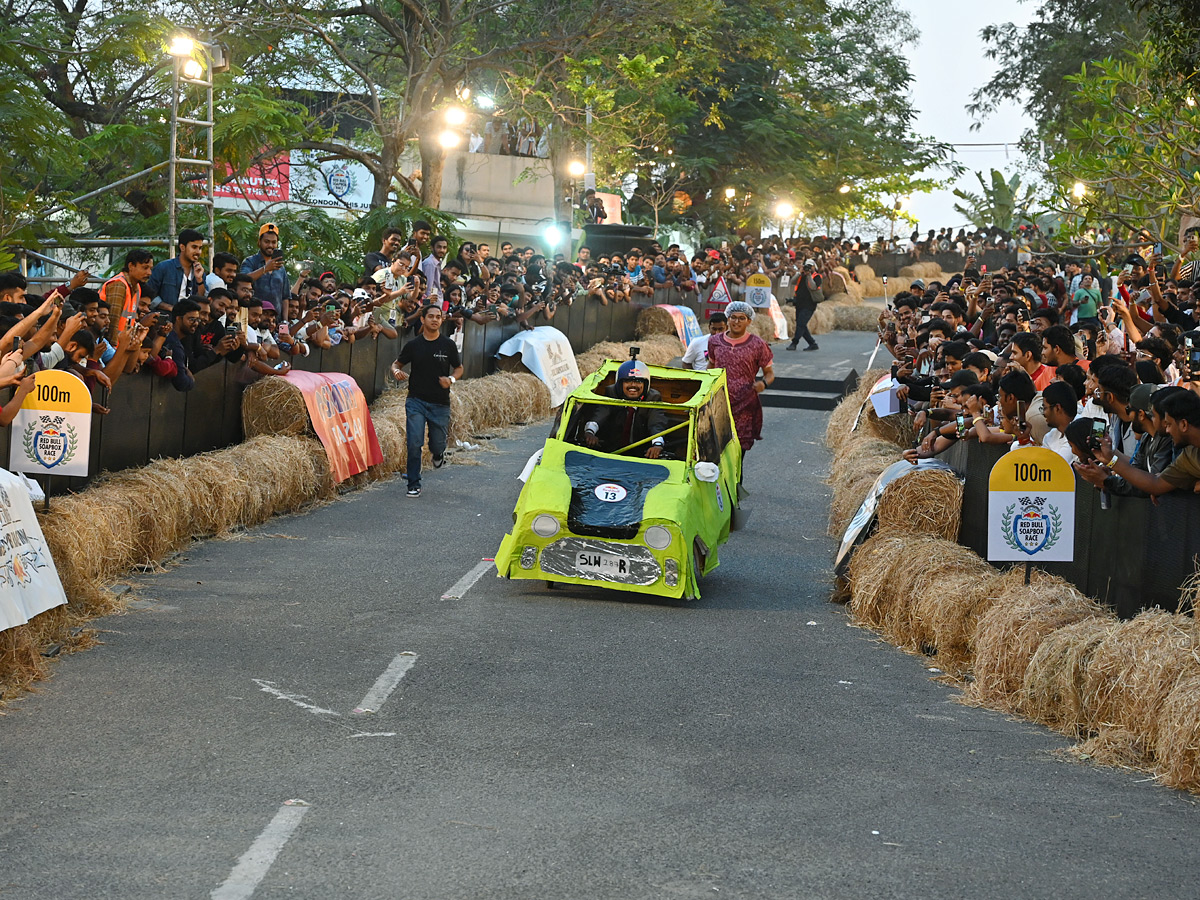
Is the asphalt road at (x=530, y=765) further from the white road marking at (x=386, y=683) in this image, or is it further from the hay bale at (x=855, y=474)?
the hay bale at (x=855, y=474)

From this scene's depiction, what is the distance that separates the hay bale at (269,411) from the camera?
15.7 m

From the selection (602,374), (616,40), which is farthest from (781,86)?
(602,374)

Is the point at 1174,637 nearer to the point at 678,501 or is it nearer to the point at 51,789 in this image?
the point at 678,501

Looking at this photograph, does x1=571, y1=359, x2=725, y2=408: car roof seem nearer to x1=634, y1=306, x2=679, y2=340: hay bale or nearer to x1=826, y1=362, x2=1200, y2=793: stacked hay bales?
x1=826, y1=362, x2=1200, y2=793: stacked hay bales

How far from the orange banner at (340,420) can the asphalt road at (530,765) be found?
4374mm

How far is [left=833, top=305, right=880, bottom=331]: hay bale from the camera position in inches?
1709

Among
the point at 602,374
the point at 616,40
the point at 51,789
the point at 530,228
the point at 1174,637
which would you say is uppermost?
the point at 616,40

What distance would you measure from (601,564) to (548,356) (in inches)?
553

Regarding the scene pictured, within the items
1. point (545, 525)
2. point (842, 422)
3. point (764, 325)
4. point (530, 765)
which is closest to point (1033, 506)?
point (545, 525)

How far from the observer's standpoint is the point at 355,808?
6.56 meters

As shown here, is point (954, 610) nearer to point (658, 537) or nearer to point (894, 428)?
point (658, 537)

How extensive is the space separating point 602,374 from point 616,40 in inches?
718

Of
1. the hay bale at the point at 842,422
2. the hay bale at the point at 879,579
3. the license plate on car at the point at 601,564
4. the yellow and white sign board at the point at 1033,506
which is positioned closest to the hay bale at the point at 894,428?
the hay bale at the point at 842,422

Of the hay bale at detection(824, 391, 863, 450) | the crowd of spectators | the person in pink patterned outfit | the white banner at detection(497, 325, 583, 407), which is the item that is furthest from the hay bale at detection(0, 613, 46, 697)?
the white banner at detection(497, 325, 583, 407)
